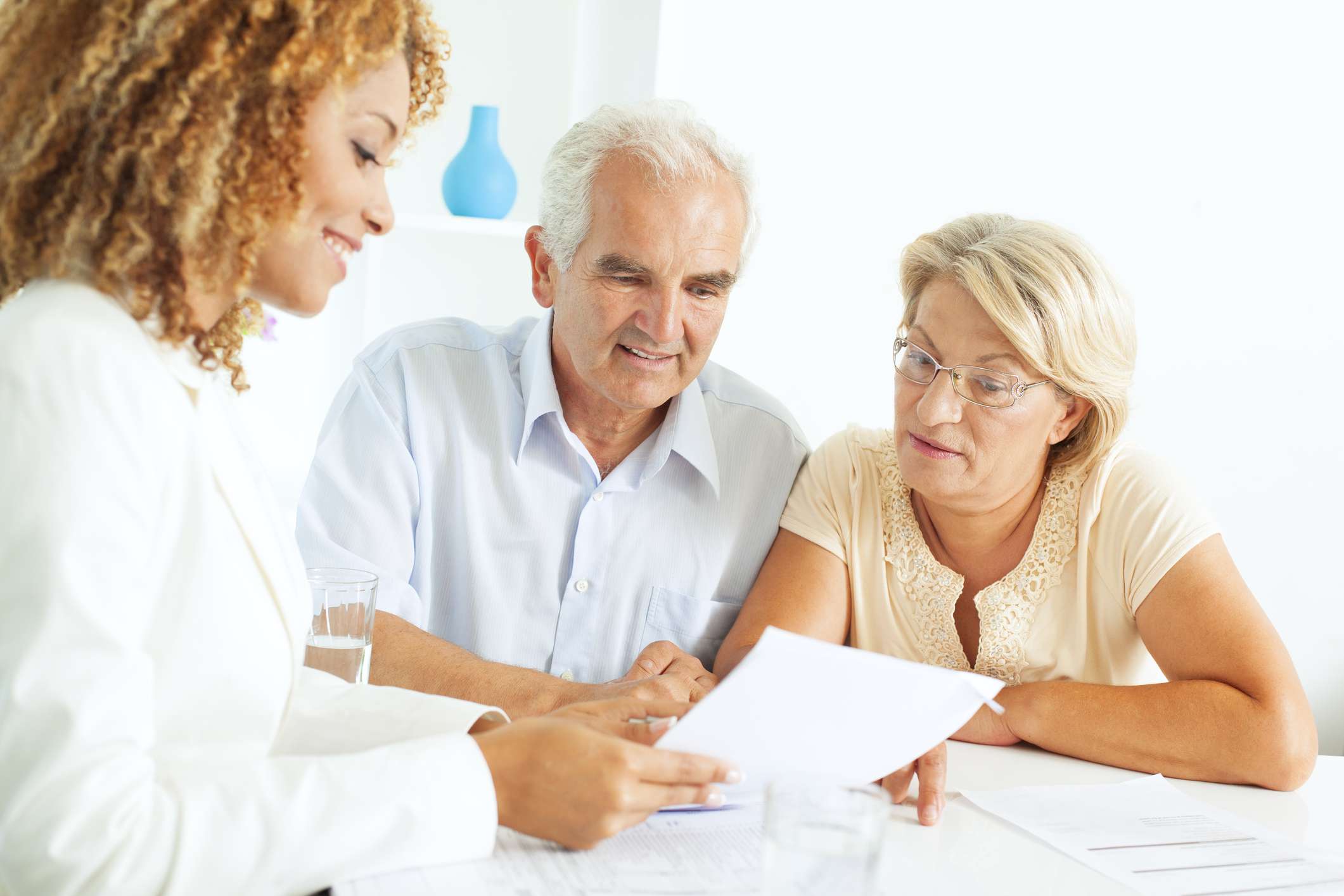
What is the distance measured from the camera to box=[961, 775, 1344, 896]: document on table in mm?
1173

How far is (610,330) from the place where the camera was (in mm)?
1916

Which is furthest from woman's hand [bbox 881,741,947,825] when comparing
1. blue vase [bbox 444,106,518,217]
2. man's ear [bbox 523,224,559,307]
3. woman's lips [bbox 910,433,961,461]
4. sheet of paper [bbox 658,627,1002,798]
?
blue vase [bbox 444,106,518,217]

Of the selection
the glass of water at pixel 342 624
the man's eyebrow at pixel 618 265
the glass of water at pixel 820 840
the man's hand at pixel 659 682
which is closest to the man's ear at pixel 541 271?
the man's eyebrow at pixel 618 265

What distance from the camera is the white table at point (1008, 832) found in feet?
3.67

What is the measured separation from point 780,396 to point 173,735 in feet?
6.88

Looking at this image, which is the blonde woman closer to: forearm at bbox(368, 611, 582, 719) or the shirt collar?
the shirt collar

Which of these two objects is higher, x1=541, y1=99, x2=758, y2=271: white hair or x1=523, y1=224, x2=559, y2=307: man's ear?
x1=541, y1=99, x2=758, y2=271: white hair

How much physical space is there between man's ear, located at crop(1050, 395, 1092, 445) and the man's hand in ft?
2.16

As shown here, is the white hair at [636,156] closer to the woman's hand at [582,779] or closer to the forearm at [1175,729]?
the forearm at [1175,729]

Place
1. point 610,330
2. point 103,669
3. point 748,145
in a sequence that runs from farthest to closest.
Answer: point 748,145 < point 610,330 < point 103,669

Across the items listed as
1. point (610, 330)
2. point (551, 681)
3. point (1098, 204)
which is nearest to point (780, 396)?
point (1098, 204)

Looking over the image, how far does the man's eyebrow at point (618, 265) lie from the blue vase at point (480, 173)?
124 cm

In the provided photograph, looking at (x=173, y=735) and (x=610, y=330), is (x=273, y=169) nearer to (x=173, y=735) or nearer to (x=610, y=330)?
(x=173, y=735)

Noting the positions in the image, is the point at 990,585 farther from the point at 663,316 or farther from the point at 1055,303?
the point at 663,316
